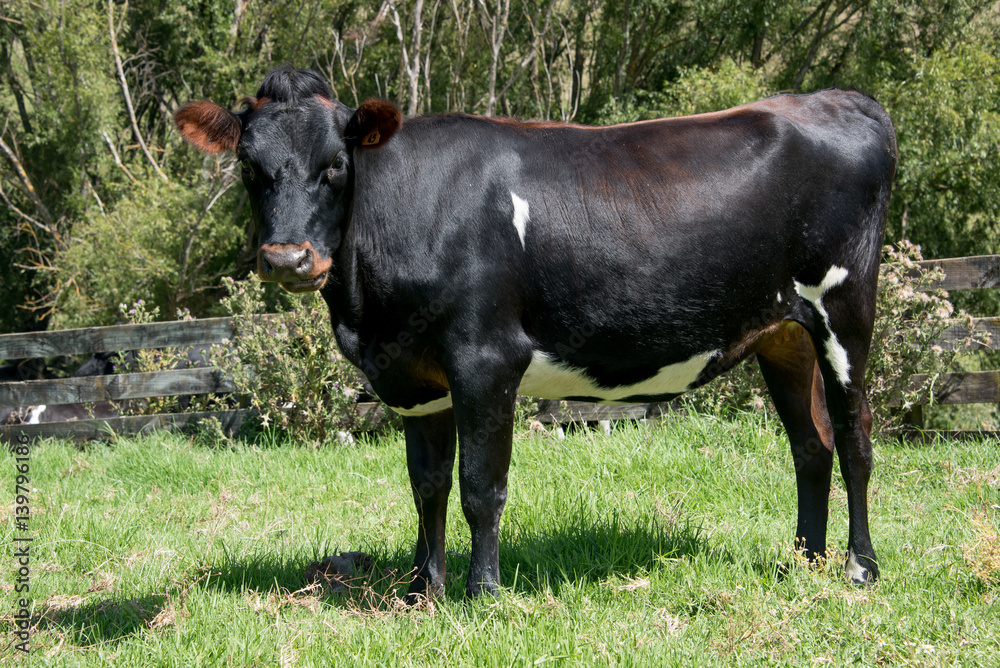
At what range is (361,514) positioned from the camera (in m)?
4.80

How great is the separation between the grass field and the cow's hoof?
9 centimetres

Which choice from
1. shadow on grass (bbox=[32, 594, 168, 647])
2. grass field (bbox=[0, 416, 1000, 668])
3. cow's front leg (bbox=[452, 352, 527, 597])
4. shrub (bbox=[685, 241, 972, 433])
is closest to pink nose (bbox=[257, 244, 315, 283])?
cow's front leg (bbox=[452, 352, 527, 597])

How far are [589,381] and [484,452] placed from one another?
563 millimetres

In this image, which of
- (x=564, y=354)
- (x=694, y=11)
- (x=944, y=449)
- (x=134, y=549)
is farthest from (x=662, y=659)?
(x=694, y=11)

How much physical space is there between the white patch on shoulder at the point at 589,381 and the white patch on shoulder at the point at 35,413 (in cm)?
700

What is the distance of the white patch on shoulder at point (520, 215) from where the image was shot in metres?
3.27

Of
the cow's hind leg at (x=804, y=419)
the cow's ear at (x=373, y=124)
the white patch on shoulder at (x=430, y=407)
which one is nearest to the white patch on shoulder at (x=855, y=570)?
the cow's hind leg at (x=804, y=419)

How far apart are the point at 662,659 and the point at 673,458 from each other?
2.45 m

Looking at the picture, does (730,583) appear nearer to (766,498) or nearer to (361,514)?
(766,498)

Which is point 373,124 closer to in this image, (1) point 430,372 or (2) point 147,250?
(1) point 430,372

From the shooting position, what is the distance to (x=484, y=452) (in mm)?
3205

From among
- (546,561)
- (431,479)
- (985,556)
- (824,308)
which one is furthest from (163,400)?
(985,556)
